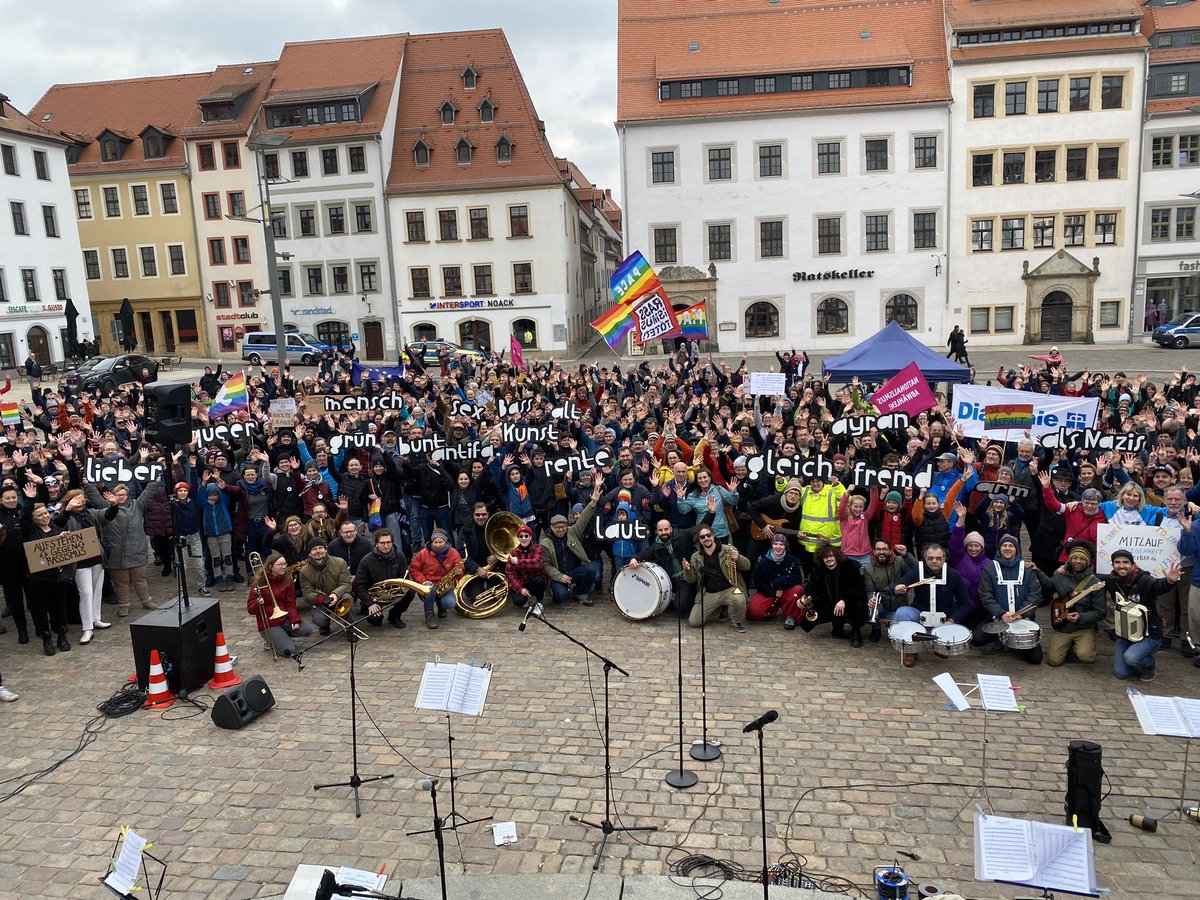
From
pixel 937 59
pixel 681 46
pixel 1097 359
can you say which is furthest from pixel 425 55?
pixel 1097 359

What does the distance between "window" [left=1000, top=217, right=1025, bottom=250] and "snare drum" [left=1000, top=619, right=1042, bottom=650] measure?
127 ft

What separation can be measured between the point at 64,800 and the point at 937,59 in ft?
153

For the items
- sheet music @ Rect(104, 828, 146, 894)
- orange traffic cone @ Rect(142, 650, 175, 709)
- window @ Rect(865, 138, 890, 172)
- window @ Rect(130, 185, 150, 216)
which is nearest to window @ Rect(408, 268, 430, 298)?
window @ Rect(130, 185, 150, 216)

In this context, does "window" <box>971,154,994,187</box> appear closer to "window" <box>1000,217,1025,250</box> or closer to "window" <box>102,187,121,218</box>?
"window" <box>1000,217,1025,250</box>

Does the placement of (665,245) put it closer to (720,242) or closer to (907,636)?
(720,242)

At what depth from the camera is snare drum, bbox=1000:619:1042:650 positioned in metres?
9.51

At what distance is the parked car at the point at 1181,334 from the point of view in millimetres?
38812

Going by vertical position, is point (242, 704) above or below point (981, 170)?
below

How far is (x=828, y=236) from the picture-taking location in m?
44.3

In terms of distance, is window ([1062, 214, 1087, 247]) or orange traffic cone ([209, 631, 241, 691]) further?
window ([1062, 214, 1087, 247])

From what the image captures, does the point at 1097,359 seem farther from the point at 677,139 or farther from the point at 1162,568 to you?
the point at 1162,568

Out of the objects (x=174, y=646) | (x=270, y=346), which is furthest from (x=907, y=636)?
(x=270, y=346)

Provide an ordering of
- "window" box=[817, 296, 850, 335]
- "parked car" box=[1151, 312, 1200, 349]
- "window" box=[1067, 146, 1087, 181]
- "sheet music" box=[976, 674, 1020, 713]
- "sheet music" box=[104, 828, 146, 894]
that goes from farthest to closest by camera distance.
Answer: "window" box=[817, 296, 850, 335] < "window" box=[1067, 146, 1087, 181] < "parked car" box=[1151, 312, 1200, 349] < "sheet music" box=[976, 674, 1020, 713] < "sheet music" box=[104, 828, 146, 894]

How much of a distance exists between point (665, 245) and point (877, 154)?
1092cm
